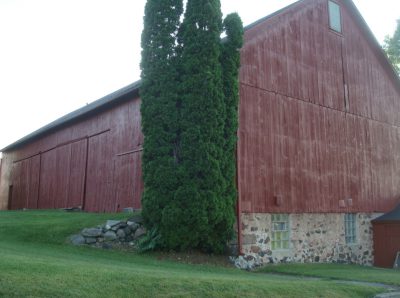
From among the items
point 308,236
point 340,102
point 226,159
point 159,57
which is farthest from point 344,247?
point 159,57

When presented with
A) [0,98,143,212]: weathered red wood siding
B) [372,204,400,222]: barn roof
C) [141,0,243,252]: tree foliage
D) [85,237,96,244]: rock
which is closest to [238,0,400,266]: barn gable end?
[372,204,400,222]: barn roof

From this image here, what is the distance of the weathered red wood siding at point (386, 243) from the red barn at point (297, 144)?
13.3 inches

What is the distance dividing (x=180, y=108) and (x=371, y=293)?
734 centimetres

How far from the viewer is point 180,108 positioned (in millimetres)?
13961

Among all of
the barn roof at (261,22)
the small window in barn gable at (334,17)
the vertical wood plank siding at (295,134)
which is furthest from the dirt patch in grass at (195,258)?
the small window in barn gable at (334,17)

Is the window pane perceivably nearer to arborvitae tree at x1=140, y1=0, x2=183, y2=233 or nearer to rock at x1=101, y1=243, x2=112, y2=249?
arborvitae tree at x1=140, y1=0, x2=183, y2=233

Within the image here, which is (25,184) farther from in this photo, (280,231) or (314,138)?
(314,138)

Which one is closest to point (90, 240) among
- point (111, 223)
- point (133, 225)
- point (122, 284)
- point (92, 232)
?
point (92, 232)

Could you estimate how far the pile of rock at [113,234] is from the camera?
13219mm

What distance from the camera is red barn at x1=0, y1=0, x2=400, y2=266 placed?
52.3 ft

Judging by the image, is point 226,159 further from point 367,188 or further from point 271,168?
point 367,188

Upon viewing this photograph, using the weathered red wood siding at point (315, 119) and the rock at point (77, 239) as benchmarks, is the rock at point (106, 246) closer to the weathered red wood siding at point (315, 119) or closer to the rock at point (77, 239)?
the rock at point (77, 239)

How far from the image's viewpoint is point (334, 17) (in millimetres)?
20438

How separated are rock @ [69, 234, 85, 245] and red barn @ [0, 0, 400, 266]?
13.2 ft
